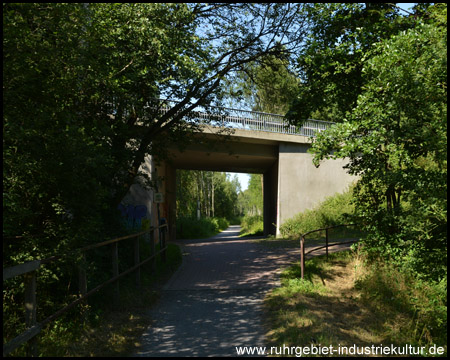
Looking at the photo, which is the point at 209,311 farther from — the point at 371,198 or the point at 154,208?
the point at 154,208

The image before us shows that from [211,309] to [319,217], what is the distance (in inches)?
603

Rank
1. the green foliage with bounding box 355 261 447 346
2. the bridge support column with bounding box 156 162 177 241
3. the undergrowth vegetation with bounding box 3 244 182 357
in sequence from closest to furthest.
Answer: the undergrowth vegetation with bounding box 3 244 182 357, the green foliage with bounding box 355 261 447 346, the bridge support column with bounding box 156 162 177 241

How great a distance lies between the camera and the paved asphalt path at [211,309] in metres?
5.28

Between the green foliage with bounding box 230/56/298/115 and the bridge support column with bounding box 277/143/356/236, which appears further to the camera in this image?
the bridge support column with bounding box 277/143/356/236

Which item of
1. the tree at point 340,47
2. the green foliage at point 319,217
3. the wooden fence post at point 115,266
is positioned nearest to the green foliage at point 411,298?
the tree at point 340,47

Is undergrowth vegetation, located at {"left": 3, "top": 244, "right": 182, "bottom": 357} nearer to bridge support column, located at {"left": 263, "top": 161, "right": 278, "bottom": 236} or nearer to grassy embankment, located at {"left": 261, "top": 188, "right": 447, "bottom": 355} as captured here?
grassy embankment, located at {"left": 261, "top": 188, "right": 447, "bottom": 355}

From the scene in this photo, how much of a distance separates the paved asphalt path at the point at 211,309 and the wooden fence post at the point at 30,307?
1.33 meters

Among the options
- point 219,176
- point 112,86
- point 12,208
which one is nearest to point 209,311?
point 12,208

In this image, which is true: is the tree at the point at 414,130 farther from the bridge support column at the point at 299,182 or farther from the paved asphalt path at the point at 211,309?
the bridge support column at the point at 299,182

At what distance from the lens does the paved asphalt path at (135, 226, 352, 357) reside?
5281 millimetres

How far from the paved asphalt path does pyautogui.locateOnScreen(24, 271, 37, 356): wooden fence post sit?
133cm

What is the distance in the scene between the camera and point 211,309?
696 centimetres

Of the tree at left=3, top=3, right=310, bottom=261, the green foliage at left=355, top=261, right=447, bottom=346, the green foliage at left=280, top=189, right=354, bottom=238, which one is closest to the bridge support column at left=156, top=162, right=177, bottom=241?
the green foliage at left=280, top=189, right=354, bottom=238

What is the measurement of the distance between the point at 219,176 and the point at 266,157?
42.8 m
